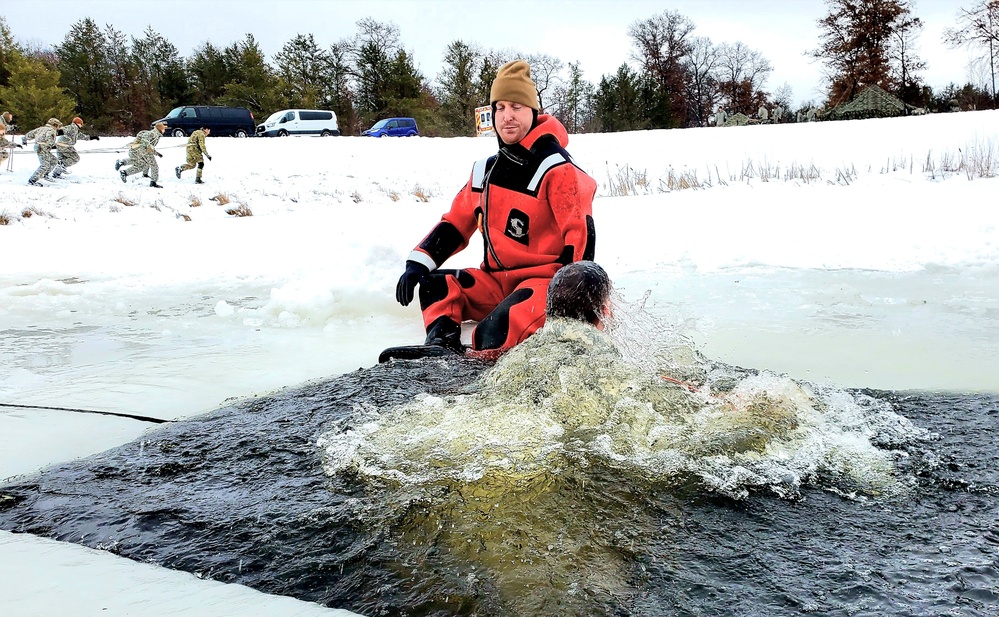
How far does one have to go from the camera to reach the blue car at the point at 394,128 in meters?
30.2

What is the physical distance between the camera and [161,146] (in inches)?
869

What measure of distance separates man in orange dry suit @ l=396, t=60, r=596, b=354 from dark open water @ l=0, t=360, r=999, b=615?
139cm

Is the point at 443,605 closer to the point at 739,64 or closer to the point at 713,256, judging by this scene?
the point at 713,256

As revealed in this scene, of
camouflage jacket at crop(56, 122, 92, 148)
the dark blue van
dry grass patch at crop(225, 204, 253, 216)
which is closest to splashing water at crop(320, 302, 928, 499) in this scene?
dry grass patch at crop(225, 204, 253, 216)

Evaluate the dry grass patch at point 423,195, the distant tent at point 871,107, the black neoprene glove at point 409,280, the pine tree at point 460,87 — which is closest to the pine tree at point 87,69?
the pine tree at point 460,87

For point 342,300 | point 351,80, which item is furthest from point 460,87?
point 342,300

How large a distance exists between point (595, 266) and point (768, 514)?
51.7 inches

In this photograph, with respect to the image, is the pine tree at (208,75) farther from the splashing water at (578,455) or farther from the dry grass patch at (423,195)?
the splashing water at (578,455)

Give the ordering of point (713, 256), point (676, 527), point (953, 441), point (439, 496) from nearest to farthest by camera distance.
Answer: point (676, 527) → point (439, 496) → point (953, 441) → point (713, 256)

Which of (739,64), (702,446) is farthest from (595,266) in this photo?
(739,64)

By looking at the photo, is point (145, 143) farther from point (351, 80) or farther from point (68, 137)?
point (351, 80)

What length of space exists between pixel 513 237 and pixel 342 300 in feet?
4.94

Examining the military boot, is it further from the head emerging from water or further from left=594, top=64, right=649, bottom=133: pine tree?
left=594, top=64, right=649, bottom=133: pine tree

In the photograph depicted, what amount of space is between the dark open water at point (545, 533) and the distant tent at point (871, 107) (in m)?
27.2
